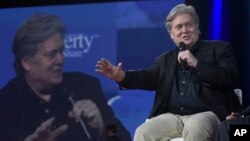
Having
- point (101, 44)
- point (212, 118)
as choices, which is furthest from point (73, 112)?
point (212, 118)

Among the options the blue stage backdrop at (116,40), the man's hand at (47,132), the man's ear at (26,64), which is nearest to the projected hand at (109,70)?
the blue stage backdrop at (116,40)

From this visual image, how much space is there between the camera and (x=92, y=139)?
4508 millimetres

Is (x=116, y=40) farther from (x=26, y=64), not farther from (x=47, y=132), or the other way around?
(x=47, y=132)

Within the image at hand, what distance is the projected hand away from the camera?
3.18m

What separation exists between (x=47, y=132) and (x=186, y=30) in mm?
1845

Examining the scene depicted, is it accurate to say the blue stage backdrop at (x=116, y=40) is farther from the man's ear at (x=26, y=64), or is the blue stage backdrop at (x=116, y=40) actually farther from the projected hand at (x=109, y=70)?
the projected hand at (x=109, y=70)

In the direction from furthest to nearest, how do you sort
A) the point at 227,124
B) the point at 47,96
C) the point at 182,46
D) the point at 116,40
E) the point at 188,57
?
the point at 47,96 < the point at 116,40 < the point at 182,46 < the point at 188,57 < the point at 227,124

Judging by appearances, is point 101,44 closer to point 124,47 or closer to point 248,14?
point 124,47

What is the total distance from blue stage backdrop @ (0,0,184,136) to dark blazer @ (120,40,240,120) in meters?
1.07

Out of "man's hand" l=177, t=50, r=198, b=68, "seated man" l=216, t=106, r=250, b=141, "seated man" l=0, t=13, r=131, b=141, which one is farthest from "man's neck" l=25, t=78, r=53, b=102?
"seated man" l=216, t=106, r=250, b=141

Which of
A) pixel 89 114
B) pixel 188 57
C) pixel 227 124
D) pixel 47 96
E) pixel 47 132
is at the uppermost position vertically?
pixel 188 57

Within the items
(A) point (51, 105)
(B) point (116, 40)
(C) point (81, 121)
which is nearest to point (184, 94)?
(B) point (116, 40)

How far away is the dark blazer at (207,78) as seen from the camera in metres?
3.06

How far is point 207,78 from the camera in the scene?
3.05 meters
